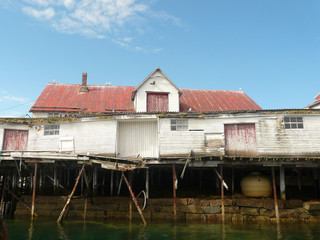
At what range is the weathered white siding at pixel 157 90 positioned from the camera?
25.8 metres

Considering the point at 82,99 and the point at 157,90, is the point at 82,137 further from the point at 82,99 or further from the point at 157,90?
the point at 157,90

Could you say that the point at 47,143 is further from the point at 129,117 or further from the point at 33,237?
the point at 33,237

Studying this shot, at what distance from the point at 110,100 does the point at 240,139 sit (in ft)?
47.2

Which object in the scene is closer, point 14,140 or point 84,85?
point 14,140

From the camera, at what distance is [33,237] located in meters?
14.5

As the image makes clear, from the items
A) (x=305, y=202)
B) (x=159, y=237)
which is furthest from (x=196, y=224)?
(x=305, y=202)

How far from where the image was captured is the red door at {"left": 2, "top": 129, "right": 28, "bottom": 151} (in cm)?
2141

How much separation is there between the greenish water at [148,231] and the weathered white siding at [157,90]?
36.8ft

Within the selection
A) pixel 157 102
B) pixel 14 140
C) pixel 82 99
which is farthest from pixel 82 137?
pixel 82 99

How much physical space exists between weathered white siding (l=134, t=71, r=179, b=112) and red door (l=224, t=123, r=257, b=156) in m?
6.92

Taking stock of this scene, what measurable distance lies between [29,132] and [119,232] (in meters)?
11.3

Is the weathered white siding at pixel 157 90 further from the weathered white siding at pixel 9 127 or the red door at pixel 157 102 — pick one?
the weathered white siding at pixel 9 127

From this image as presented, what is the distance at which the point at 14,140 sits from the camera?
21562 millimetres

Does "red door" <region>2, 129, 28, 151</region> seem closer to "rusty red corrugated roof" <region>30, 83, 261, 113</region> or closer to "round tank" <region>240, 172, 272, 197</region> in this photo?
"rusty red corrugated roof" <region>30, 83, 261, 113</region>
